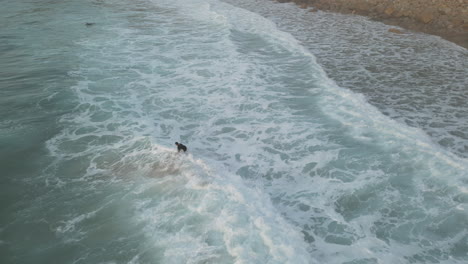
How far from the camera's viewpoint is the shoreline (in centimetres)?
1954

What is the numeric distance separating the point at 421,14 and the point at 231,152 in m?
18.8

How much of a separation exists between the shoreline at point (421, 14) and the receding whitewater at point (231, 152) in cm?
231

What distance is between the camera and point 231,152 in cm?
915

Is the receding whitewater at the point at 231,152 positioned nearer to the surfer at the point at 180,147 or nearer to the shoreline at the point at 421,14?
the surfer at the point at 180,147

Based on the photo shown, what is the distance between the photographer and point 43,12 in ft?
76.8

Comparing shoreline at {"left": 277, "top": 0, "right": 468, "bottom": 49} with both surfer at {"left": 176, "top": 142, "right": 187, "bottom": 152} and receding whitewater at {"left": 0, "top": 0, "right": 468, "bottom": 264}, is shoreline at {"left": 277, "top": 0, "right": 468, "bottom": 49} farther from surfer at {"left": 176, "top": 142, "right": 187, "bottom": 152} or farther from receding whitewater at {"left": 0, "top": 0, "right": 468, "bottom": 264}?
surfer at {"left": 176, "top": 142, "right": 187, "bottom": 152}

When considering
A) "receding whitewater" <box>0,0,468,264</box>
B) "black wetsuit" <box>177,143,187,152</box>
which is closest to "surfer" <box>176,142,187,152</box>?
"black wetsuit" <box>177,143,187,152</box>

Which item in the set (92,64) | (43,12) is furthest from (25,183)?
(43,12)

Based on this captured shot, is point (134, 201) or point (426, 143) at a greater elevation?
point (426, 143)

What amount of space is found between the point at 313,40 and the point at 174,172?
13.8 meters

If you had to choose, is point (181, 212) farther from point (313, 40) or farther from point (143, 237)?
point (313, 40)

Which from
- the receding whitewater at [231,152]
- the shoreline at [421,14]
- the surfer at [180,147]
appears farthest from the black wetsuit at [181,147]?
the shoreline at [421,14]

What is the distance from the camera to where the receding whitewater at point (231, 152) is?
6230 mm

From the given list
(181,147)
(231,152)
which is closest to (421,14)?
(231,152)
